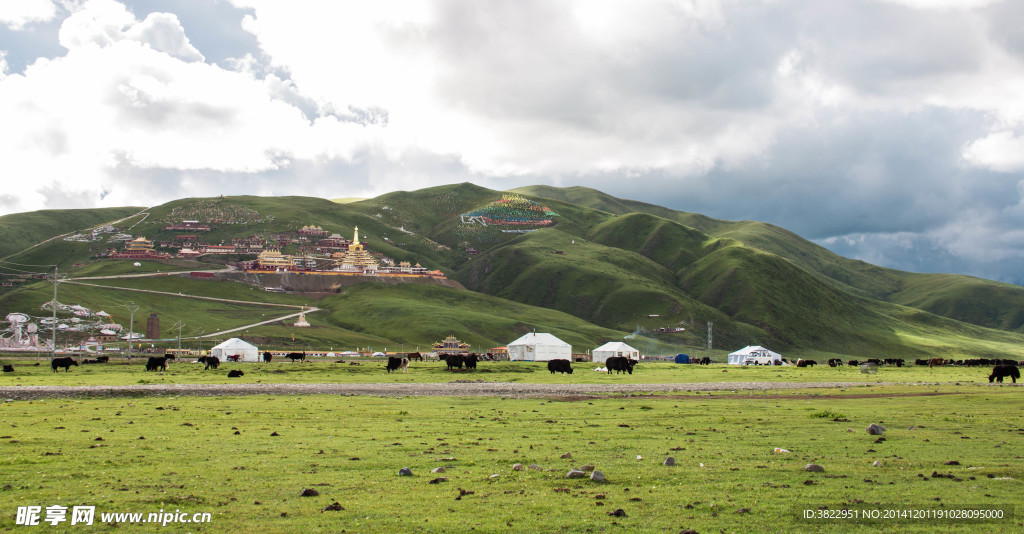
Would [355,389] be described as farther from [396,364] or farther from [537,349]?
[537,349]

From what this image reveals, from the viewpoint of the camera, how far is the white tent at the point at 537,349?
394ft

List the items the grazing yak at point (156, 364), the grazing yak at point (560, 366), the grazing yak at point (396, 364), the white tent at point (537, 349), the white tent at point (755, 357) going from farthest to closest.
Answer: the white tent at point (755, 357) < the white tent at point (537, 349) < the grazing yak at point (396, 364) < the grazing yak at point (560, 366) < the grazing yak at point (156, 364)

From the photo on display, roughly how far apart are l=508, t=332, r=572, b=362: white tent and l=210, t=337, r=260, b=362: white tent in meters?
42.0

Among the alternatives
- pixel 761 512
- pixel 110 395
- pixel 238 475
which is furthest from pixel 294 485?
pixel 110 395

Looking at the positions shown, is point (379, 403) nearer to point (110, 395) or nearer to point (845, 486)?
point (110, 395)


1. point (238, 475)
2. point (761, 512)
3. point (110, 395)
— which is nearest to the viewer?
point (761, 512)

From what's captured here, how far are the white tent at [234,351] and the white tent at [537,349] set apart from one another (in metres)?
42.0

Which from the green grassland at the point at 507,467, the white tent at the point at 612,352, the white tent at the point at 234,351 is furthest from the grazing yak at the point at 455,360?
the green grassland at the point at 507,467

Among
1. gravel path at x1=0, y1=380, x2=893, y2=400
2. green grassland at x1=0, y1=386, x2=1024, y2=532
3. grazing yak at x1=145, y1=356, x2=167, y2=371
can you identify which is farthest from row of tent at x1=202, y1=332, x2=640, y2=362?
green grassland at x1=0, y1=386, x2=1024, y2=532

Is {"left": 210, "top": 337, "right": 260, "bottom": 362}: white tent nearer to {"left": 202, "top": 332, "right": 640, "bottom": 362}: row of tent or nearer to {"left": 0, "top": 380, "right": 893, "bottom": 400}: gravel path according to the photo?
{"left": 202, "top": 332, "right": 640, "bottom": 362}: row of tent

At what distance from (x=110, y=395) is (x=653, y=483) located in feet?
137

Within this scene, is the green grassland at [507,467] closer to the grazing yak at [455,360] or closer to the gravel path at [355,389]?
the gravel path at [355,389]

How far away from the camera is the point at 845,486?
17125 mm

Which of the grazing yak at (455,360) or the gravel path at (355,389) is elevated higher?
the grazing yak at (455,360)
